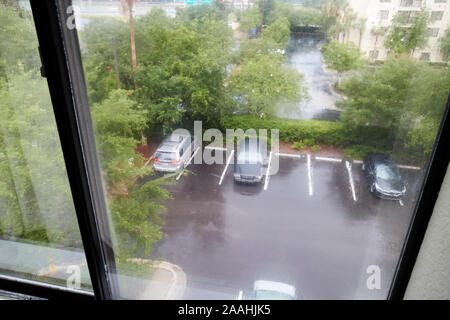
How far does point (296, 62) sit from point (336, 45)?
129mm

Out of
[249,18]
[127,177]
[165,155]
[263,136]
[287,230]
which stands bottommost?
[287,230]

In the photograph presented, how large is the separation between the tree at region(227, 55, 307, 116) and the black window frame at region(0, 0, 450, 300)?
1.44 feet

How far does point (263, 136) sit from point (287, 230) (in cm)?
37

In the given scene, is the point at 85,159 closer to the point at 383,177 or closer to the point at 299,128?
the point at 299,128

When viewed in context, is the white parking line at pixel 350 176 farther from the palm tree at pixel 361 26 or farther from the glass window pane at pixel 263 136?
the palm tree at pixel 361 26

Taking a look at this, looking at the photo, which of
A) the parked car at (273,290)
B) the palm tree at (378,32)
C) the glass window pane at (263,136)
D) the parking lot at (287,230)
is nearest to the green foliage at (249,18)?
the glass window pane at (263,136)

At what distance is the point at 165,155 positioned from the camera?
126 centimetres

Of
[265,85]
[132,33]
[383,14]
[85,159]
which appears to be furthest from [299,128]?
[85,159]

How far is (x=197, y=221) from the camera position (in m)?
1.31

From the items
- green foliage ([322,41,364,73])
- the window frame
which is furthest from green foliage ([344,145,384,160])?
the window frame

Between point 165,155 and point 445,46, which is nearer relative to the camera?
point 445,46

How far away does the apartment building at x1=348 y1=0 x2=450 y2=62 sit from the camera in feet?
2.92

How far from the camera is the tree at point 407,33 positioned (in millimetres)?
922
